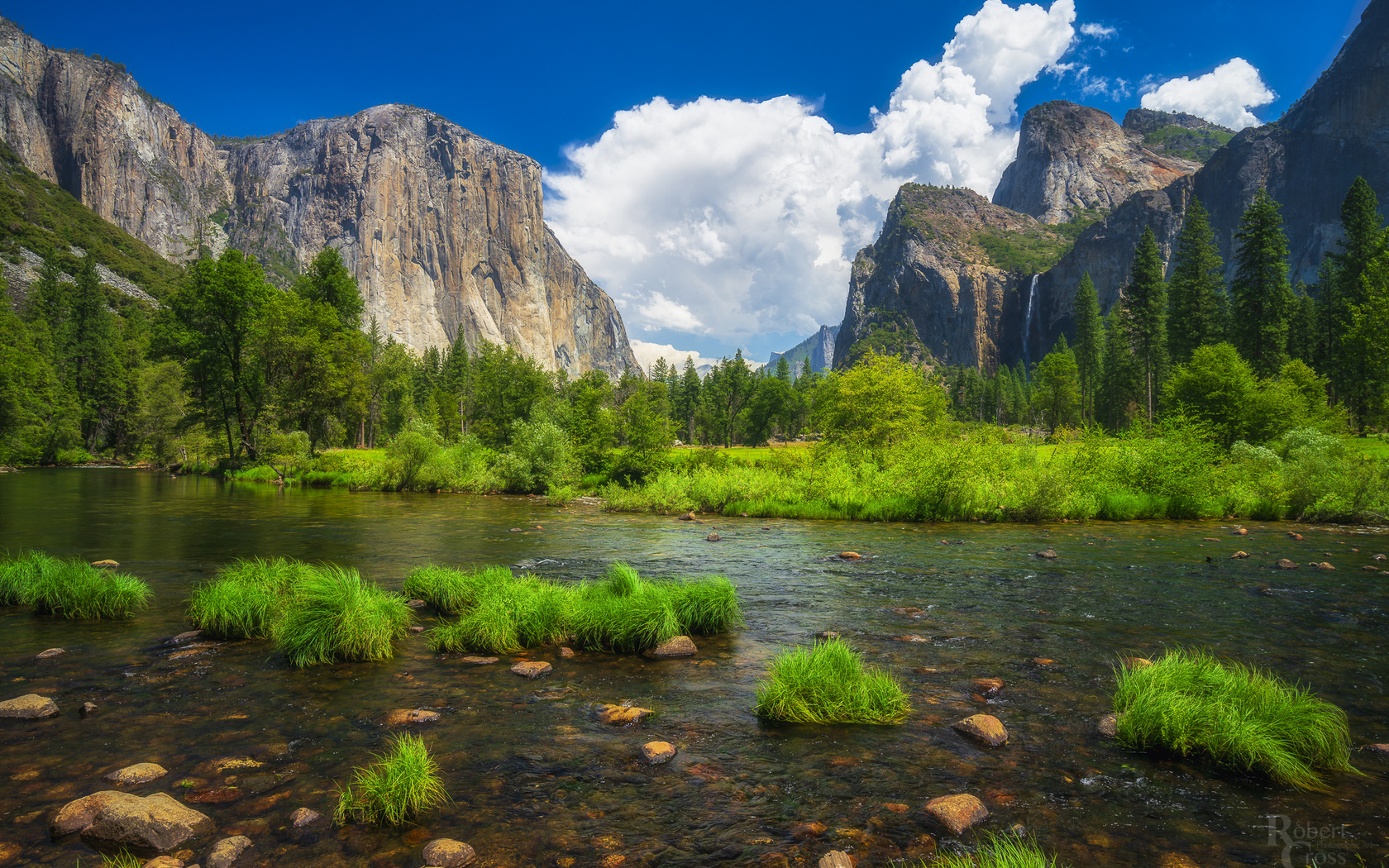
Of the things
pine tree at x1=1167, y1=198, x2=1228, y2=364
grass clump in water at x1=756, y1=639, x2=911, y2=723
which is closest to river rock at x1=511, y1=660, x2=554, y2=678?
grass clump in water at x1=756, y1=639, x2=911, y2=723

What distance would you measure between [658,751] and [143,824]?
4.39 meters

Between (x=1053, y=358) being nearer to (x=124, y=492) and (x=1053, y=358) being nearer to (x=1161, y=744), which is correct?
(x=1161, y=744)

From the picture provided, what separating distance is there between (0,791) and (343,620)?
3939 millimetres

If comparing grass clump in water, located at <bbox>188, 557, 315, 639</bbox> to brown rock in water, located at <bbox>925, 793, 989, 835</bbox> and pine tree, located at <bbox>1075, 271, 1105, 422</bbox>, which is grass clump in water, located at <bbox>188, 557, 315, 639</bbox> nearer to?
brown rock in water, located at <bbox>925, 793, 989, 835</bbox>

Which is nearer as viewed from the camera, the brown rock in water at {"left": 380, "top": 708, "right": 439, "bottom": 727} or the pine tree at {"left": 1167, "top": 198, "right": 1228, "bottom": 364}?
the brown rock in water at {"left": 380, "top": 708, "right": 439, "bottom": 727}

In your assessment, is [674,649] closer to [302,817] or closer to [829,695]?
[829,695]

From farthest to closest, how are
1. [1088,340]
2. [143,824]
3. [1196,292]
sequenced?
[1088,340] → [1196,292] → [143,824]

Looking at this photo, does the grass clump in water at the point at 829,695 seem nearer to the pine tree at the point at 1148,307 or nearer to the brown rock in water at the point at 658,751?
the brown rock in water at the point at 658,751

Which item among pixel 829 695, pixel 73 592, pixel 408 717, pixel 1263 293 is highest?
pixel 1263 293

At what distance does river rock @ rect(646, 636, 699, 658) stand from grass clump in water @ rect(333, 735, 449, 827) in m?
4.63

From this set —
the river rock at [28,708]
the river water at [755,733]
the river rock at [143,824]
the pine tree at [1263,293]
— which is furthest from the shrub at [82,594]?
the pine tree at [1263,293]

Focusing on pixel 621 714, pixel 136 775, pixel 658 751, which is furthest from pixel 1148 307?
pixel 136 775

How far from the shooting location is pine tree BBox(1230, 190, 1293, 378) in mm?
57094

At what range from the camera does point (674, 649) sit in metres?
9.98
